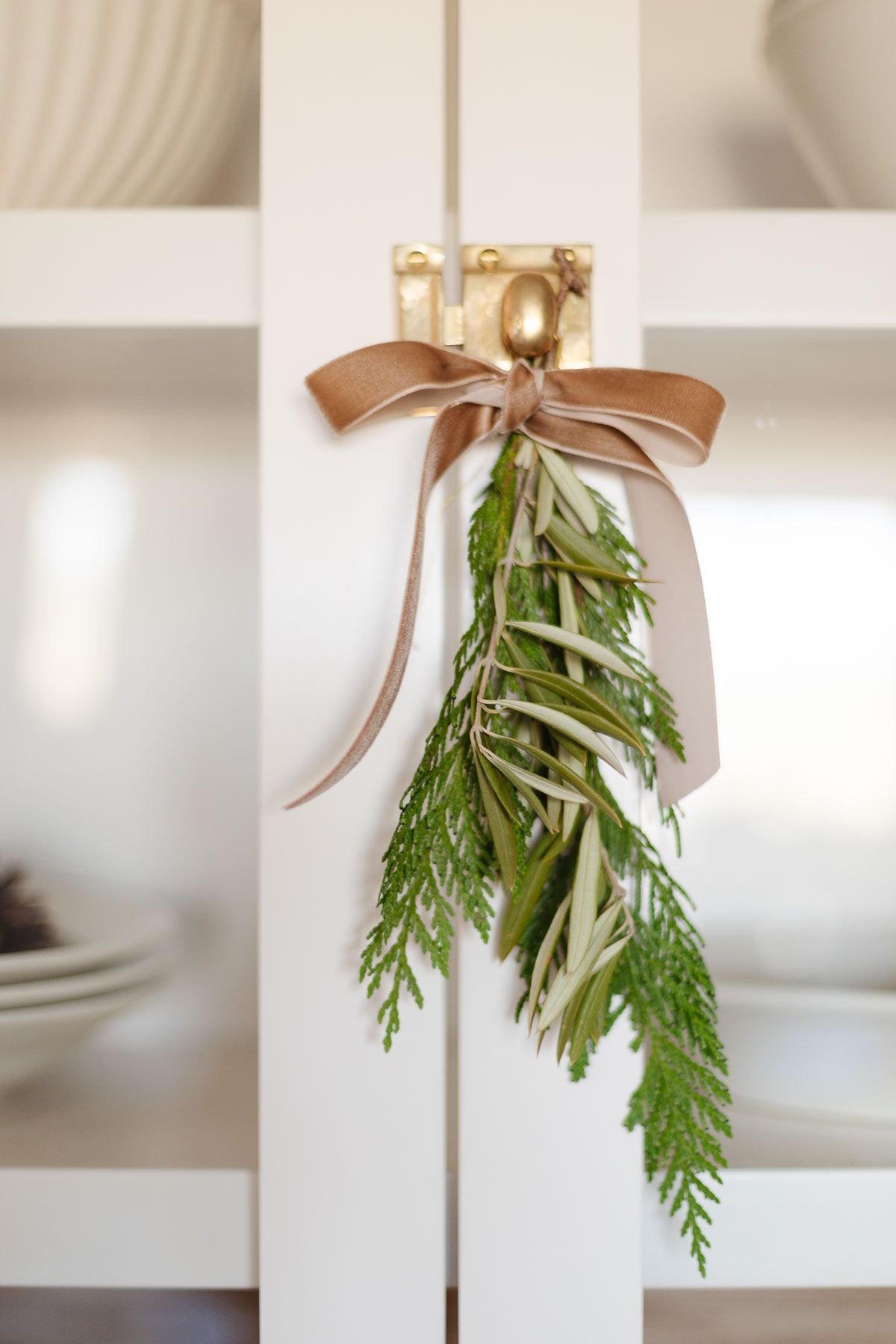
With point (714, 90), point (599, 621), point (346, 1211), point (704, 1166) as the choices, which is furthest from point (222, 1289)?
point (714, 90)

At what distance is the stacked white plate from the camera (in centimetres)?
37

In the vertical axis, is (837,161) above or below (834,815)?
above

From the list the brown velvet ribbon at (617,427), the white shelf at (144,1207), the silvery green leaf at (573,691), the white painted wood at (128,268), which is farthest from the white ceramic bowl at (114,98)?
the white shelf at (144,1207)

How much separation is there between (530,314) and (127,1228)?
1.16 ft

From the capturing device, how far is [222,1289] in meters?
0.39

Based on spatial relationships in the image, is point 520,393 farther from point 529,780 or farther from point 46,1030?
point 46,1030

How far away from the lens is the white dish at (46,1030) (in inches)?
14.7

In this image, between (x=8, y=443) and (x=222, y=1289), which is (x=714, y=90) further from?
(x=222, y=1289)

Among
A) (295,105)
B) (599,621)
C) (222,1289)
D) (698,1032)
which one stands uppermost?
(295,105)

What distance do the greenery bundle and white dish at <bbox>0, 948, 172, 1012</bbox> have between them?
97 mm

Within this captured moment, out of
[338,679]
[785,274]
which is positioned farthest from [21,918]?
[785,274]

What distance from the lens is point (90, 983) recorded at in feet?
1.24

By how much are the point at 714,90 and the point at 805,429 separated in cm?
14

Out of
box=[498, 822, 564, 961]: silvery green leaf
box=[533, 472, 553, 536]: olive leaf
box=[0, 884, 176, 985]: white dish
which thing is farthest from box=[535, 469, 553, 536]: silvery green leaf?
box=[0, 884, 176, 985]: white dish
